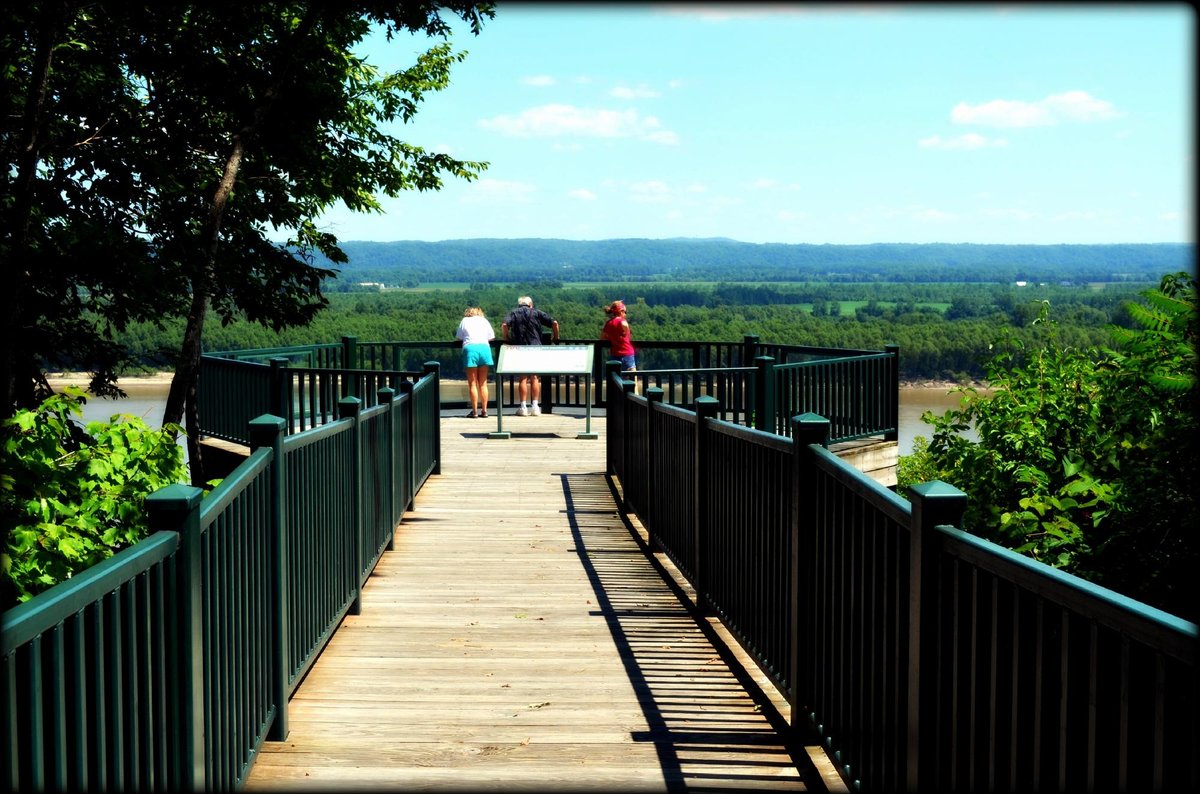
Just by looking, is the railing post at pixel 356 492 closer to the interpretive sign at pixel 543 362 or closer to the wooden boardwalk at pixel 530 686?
the wooden boardwalk at pixel 530 686

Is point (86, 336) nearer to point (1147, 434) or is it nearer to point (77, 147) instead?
point (77, 147)

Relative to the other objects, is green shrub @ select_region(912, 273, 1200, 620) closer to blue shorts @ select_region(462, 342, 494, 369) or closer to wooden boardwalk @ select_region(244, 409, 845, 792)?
wooden boardwalk @ select_region(244, 409, 845, 792)

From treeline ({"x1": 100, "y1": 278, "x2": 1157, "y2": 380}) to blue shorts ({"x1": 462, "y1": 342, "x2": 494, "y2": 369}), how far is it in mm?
4147

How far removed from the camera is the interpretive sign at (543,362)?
19.4 meters

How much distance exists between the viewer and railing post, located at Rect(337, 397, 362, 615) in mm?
7953

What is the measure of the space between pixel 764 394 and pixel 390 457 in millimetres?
6592

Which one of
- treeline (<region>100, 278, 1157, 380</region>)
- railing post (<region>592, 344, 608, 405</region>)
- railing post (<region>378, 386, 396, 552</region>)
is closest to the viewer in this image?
railing post (<region>378, 386, 396, 552</region>)

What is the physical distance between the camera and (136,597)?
330cm

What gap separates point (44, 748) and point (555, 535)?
343 inches

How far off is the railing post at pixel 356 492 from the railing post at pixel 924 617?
191 inches

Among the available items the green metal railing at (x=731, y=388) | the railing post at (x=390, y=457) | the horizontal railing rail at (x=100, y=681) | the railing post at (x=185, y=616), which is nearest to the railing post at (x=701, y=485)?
the railing post at (x=390, y=457)

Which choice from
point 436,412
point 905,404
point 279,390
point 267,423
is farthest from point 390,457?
point 905,404

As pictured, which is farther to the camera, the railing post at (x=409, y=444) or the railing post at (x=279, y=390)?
the railing post at (x=279, y=390)

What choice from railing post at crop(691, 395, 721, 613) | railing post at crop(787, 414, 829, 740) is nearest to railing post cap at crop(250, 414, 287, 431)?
railing post at crop(787, 414, 829, 740)
